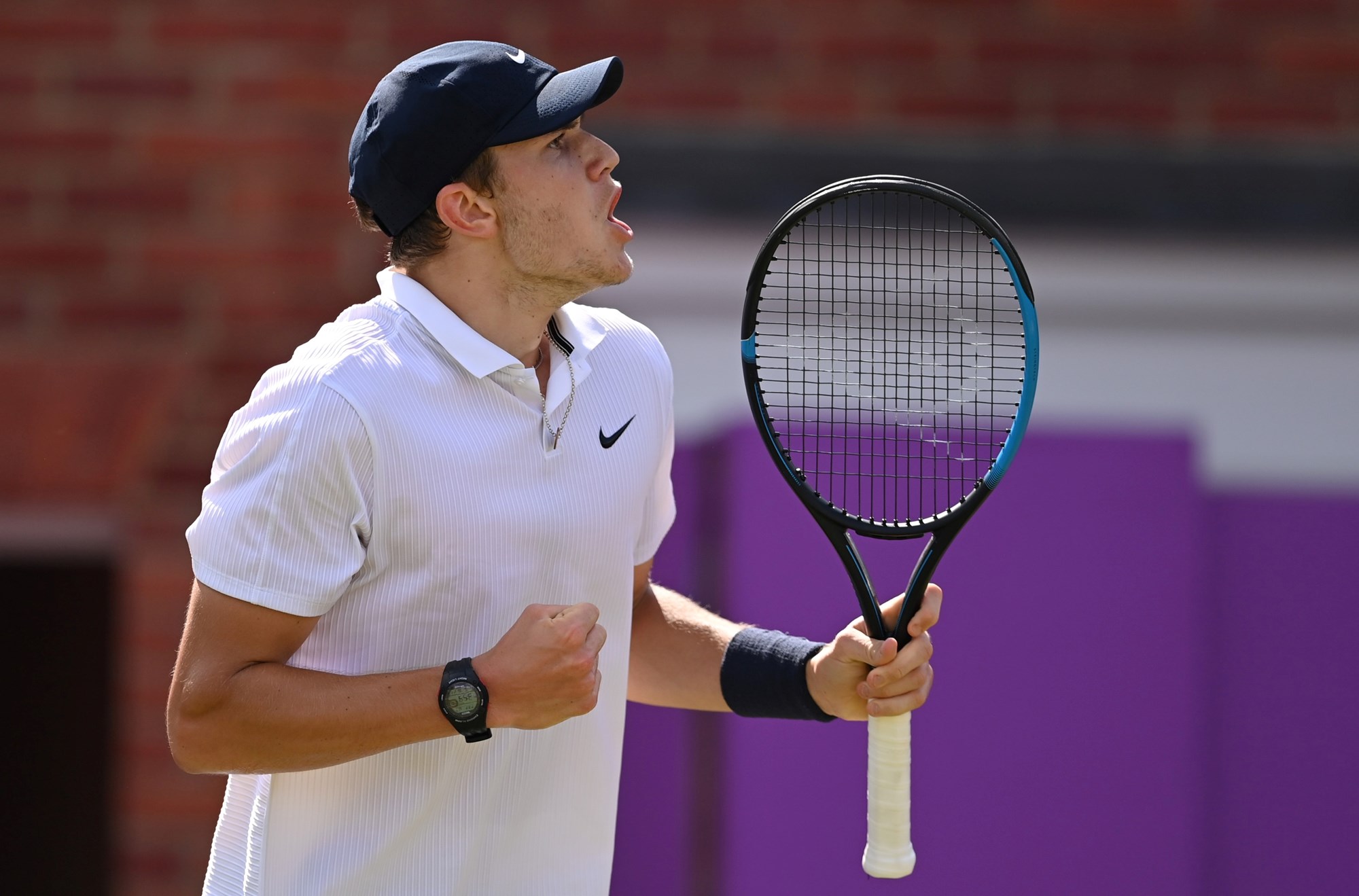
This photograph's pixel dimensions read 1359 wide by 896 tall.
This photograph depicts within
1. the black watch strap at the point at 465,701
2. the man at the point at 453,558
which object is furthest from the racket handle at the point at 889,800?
the black watch strap at the point at 465,701

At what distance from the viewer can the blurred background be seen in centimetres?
397

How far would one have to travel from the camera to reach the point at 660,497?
2539 millimetres

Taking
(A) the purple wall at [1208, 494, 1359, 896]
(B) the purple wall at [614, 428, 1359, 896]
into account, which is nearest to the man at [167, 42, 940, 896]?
(B) the purple wall at [614, 428, 1359, 896]

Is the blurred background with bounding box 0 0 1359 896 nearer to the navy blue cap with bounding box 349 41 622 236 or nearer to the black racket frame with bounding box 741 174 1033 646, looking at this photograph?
the black racket frame with bounding box 741 174 1033 646

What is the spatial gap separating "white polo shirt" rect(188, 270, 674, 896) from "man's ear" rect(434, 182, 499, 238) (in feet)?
0.35

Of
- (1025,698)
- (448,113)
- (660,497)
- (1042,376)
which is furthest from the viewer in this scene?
(1042,376)

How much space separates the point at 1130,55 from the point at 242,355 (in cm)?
270

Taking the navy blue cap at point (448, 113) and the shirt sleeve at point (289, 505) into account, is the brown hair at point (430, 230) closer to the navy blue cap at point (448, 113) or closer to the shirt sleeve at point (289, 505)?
the navy blue cap at point (448, 113)

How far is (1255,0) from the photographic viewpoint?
4891mm

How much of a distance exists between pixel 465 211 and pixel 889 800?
3.23 ft

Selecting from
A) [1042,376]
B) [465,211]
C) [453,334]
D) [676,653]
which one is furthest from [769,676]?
[1042,376]

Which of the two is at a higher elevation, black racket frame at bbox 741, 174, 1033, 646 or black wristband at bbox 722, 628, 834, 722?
black racket frame at bbox 741, 174, 1033, 646

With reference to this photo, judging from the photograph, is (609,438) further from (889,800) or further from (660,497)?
(889,800)

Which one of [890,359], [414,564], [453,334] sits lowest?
[414,564]
